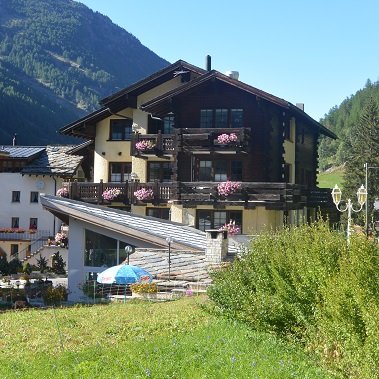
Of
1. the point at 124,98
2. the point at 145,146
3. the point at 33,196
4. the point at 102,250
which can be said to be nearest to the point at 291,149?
the point at 145,146

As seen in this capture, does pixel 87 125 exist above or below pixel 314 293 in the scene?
above

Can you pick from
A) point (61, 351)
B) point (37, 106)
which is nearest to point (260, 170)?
point (61, 351)

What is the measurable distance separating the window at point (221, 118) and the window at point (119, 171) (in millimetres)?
6664

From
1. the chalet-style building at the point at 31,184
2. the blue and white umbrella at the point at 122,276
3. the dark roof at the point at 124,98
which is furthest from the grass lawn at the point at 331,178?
the blue and white umbrella at the point at 122,276

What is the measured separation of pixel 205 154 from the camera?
1232 inches

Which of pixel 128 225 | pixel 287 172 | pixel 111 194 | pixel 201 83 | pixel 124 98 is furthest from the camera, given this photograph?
pixel 287 172

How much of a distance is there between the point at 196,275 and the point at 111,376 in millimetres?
12639

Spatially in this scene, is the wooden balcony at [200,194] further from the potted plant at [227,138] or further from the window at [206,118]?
the window at [206,118]

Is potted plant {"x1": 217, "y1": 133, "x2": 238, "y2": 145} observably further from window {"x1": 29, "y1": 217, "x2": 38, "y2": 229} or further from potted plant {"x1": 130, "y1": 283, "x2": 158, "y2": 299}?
window {"x1": 29, "y1": 217, "x2": 38, "y2": 229}

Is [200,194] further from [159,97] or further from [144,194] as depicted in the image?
[159,97]

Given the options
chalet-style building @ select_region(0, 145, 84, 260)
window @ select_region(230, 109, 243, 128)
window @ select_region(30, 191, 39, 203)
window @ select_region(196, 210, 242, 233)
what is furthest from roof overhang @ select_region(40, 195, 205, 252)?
window @ select_region(30, 191, 39, 203)

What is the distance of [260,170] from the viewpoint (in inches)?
1219

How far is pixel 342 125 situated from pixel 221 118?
159 metres

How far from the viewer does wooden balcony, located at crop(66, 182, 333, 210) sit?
2902 cm
